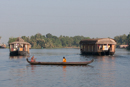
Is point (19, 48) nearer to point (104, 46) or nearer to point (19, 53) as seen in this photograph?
point (19, 53)

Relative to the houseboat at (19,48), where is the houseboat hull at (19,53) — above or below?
below

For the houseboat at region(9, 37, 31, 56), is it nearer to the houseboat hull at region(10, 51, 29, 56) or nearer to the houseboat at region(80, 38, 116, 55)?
the houseboat hull at region(10, 51, 29, 56)

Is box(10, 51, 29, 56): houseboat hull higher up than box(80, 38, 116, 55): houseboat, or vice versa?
box(80, 38, 116, 55): houseboat

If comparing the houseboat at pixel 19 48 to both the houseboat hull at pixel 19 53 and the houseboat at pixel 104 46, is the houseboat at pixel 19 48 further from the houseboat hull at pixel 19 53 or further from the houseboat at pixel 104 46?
the houseboat at pixel 104 46

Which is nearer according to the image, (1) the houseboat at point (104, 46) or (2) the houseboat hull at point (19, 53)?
(2) the houseboat hull at point (19, 53)

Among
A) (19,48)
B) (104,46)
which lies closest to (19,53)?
(19,48)

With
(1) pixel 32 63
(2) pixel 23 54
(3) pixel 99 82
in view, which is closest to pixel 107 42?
(2) pixel 23 54

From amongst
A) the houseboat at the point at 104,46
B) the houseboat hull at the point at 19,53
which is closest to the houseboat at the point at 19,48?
the houseboat hull at the point at 19,53

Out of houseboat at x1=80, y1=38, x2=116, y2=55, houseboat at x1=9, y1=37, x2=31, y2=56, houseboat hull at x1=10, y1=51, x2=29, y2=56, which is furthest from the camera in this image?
houseboat at x1=80, y1=38, x2=116, y2=55

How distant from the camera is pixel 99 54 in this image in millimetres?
78062

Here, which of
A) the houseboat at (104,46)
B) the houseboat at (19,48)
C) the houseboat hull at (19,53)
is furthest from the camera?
the houseboat at (104,46)

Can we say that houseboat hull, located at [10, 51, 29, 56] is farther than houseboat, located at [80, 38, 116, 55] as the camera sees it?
No

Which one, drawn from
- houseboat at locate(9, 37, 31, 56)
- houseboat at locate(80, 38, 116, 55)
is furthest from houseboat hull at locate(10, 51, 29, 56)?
houseboat at locate(80, 38, 116, 55)

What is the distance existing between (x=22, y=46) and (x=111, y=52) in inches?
1162
